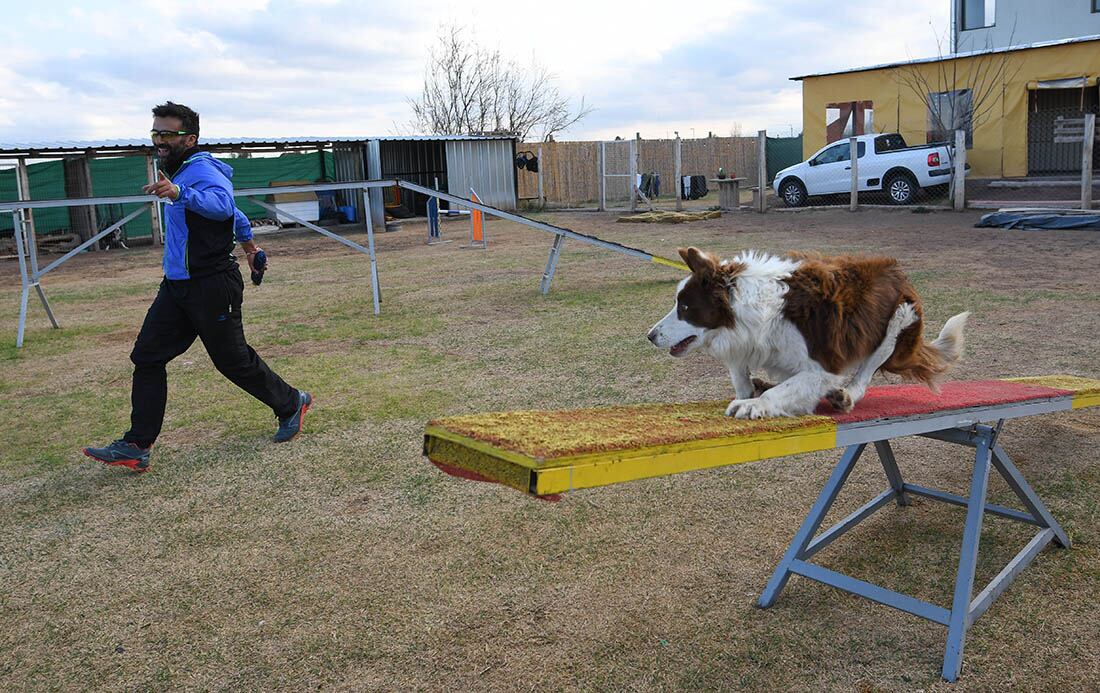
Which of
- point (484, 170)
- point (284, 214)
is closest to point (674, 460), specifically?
point (284, 214)

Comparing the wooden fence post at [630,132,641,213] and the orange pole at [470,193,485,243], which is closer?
the orange pole at [470,193,485,243]

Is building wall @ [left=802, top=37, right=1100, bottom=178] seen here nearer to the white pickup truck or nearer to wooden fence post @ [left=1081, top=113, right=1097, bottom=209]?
the white pickup truck

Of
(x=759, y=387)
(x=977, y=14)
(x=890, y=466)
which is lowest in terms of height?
(x=890, y=466)

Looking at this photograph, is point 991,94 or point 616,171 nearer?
point 991,94

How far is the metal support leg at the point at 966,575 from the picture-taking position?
3.23m

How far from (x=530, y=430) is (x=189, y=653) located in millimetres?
1737

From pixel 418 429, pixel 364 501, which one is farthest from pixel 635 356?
pixel 364 501

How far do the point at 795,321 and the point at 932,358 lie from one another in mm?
930

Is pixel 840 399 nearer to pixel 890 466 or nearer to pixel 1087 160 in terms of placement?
pixel 890 466

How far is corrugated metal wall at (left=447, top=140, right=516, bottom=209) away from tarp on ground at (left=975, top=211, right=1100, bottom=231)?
17249 millimetres

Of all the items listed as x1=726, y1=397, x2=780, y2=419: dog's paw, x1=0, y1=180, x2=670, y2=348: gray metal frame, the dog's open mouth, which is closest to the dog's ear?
the dog's open mouth

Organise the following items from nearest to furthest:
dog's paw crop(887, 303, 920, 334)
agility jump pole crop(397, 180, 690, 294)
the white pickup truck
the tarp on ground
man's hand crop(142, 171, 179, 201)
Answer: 1. dog's paw crop(887, 303, 920, 334)
2. man's hand crop(142, 171, 179, 201)
3. agility jump pole crop(397, 180, 690, 294)
4. the tarp on ground
5. the white pickup truck

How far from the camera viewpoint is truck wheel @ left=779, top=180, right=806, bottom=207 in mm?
25886

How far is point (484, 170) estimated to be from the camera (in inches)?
1239
